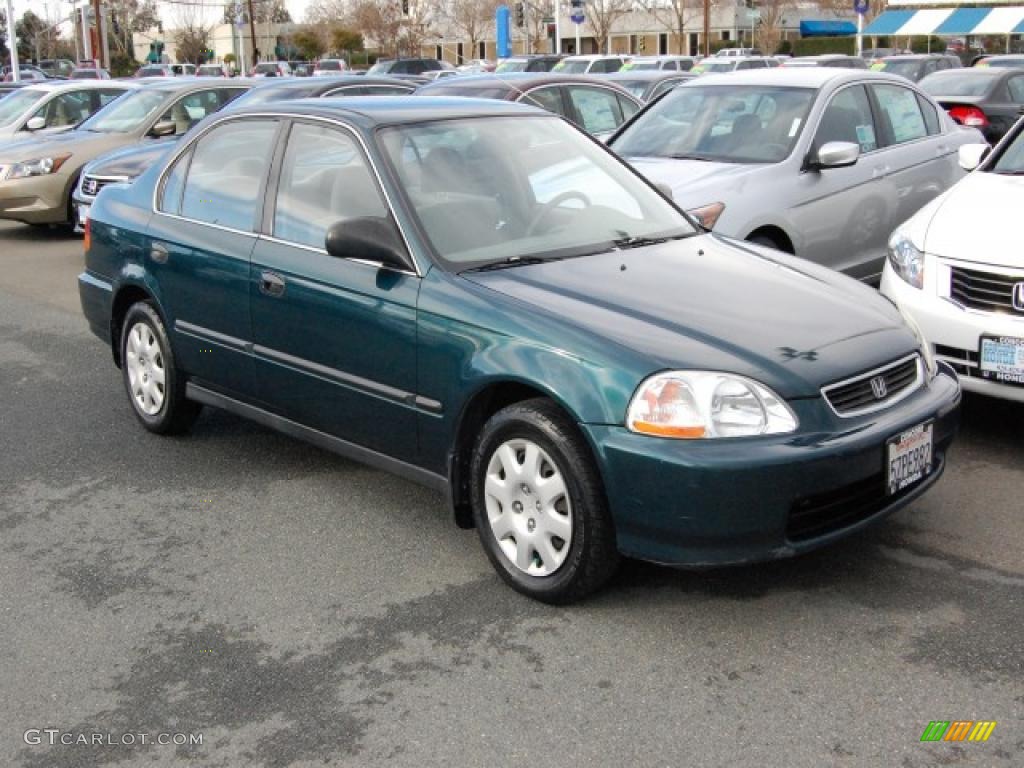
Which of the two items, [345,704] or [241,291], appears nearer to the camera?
[345,704]

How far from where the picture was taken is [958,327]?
550cm

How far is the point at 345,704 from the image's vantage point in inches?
140

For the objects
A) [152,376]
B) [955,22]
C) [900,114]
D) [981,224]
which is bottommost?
[152,376]

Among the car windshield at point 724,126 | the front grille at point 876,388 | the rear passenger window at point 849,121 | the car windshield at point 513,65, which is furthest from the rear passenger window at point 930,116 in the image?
the car windshield at point 513,65

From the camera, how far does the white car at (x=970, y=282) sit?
211 inches

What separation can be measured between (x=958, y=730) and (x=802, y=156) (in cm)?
509

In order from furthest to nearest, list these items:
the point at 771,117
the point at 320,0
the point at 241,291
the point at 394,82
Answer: the point at 320,0 < the point at 394,82 < the point at 771,117 < the point at 241,291

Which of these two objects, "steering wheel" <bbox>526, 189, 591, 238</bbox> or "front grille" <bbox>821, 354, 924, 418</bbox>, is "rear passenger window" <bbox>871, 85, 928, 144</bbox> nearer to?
"steering wheel" <bbox>526, 189, 591, 238</bbox>

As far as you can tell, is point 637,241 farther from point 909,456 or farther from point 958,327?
point 958,327

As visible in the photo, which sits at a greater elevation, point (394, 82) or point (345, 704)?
point (394, 82)

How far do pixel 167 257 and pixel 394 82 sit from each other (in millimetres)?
8212

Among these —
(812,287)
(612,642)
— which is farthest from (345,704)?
(812,287)

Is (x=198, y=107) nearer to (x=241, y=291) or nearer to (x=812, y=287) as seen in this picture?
(x=241, y=291)

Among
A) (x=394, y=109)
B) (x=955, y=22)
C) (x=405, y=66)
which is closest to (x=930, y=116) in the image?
(x=394, y=109)
